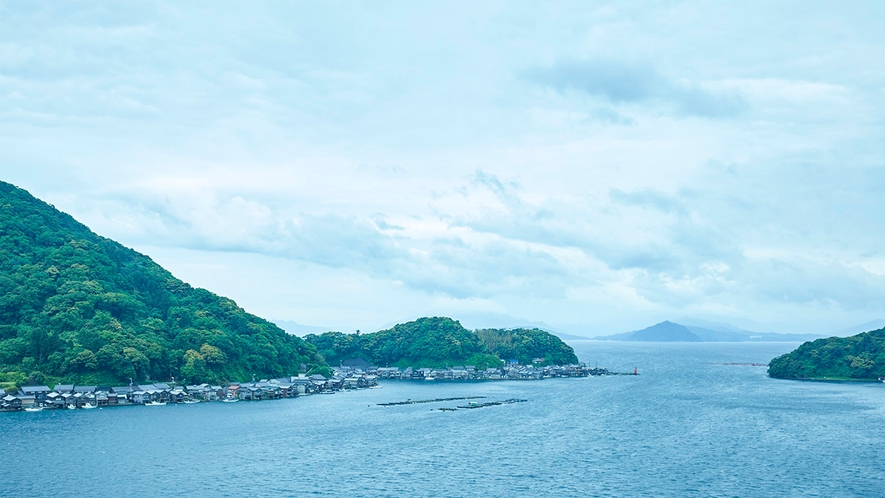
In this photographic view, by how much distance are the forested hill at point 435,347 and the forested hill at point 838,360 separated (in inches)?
1638

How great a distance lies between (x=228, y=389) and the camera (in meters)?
82.5

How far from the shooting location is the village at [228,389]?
6906 cm

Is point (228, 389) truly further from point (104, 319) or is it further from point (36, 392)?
point (36, 392)

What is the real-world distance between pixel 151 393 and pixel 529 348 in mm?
83364

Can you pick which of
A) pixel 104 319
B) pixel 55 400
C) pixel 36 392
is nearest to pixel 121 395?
pixel 55 400

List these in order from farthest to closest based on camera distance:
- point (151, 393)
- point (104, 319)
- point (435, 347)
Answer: point (435, 347) → point (104, 319) → point (151, 393)

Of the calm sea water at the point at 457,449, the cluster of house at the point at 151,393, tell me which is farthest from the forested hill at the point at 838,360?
the cluster of house at the point at 151,393

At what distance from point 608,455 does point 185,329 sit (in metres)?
61.8

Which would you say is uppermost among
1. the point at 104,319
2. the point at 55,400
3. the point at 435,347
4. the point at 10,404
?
the point at 104,319

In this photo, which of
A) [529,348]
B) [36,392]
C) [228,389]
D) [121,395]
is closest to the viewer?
[36,392]

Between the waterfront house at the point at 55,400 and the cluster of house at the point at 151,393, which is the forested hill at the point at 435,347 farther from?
the waterfront house at the point at 55,400

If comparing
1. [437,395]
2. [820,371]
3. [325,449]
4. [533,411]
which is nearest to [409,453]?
[325,449]

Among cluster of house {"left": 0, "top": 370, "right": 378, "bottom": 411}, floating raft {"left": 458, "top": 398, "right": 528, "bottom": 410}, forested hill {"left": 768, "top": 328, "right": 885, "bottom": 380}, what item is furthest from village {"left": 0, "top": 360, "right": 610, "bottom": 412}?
forested hill {"left": 768, "top": 328, "right": 885, "bottom": 380}

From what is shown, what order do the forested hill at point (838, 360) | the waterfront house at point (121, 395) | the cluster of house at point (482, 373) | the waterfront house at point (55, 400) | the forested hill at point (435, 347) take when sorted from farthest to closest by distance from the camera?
the forested hill at point (435, 347) < the cluster of house at point (482, 373) < the forested hill at point (838, 360) < the waterfront house at point (121, 395) < the waterfront house at point (55, 400)
